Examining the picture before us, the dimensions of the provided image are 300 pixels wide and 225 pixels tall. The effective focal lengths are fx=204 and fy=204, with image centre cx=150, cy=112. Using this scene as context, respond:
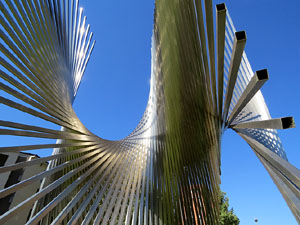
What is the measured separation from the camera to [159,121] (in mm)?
5246

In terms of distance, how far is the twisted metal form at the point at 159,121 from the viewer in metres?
2.34

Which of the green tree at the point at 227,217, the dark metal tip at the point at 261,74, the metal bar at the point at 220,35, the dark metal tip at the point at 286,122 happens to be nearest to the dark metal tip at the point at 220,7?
the metal bar at the point at 220,35

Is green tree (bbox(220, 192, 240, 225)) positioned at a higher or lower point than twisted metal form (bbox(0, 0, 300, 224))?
lower

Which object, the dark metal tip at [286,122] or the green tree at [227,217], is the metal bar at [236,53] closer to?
the dark metal tip at [286,122]

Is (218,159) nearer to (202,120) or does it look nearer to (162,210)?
(202,120)

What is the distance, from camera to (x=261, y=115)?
4.78 metres

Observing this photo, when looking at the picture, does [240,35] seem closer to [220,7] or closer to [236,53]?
[236,53]

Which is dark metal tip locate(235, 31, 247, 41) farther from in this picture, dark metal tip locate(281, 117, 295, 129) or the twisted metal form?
dark metal tip locate(281, 117, 295, 129)

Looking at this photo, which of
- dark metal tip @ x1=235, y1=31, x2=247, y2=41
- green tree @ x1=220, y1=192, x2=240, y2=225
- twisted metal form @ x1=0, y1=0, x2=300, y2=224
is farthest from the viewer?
green tree @ x1=220, y1=192, x2=240, y2=225

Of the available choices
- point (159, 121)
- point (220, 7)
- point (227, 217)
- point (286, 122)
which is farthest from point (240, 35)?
point (227, 217)

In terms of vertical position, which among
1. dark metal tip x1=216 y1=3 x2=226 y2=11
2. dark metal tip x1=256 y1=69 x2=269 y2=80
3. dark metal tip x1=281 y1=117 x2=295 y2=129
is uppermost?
dark metal tip x1=216 y1=3 x2=226 y2=11

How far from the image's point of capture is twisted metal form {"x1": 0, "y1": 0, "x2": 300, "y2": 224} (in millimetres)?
2341

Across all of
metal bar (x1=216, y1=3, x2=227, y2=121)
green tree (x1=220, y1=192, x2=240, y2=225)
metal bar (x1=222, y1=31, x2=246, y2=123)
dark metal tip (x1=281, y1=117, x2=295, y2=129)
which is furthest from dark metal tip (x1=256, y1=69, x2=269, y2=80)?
green tree (x1=220, y1=192, x2=240, y2=225)

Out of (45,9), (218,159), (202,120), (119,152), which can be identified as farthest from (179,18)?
(119,152)
